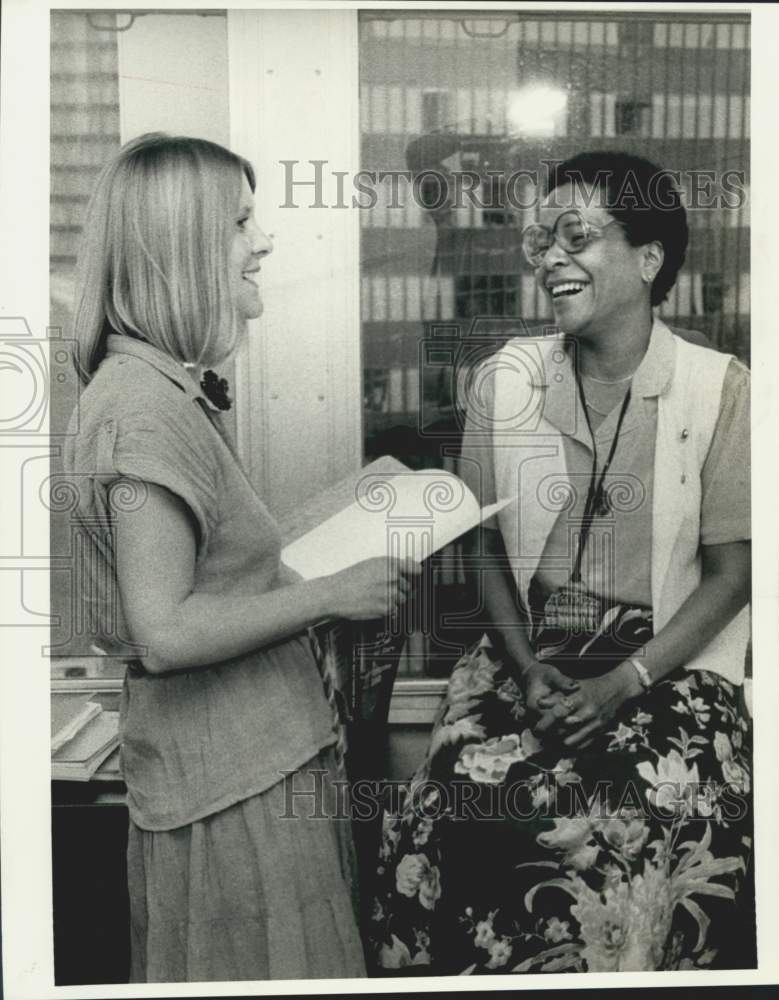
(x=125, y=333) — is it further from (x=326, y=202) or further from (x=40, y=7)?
(x=40, y=7)

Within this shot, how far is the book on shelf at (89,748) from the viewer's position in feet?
5.98

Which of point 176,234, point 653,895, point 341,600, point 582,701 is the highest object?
point 176,234

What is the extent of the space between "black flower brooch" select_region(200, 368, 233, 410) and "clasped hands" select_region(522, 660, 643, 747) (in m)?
0.63

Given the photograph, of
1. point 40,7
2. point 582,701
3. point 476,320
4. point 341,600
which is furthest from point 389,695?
point 40,7

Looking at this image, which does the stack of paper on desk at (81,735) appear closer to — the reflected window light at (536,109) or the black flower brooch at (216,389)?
the black flower brooch at (216,389)

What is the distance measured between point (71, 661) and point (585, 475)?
859 mm

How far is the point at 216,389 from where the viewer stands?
1807 millimetres

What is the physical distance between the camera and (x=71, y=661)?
183cm

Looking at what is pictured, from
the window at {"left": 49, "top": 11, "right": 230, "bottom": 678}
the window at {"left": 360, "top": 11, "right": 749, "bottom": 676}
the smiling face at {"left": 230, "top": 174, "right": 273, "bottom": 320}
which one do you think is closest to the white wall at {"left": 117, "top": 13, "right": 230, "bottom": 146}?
the window at {"left": 49, "top": 11, "right": 230, "bottom": 678}

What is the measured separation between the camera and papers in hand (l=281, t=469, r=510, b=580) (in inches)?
72.0

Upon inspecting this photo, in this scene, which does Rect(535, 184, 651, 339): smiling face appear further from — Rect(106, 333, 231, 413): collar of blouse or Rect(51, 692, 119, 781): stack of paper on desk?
Rect(51, 692, 119, 781): stack of paper on desk

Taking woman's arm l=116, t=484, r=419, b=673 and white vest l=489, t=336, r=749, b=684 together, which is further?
white vest l=489, t=336, r=749, b=684

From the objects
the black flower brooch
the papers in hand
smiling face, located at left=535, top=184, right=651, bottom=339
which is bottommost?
the papers in hand

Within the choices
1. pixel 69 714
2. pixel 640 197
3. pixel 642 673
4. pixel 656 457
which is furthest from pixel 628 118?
pixel 69 714
